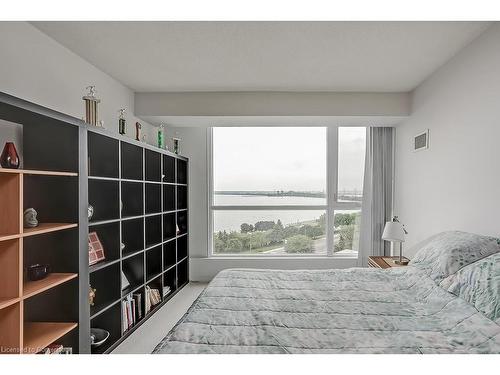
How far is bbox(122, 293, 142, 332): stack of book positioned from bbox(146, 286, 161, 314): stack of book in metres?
0.13

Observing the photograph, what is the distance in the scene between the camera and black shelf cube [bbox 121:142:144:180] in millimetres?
3182

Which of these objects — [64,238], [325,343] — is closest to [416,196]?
[325,343]

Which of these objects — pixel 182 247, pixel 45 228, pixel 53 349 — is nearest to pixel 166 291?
pixel 182 247

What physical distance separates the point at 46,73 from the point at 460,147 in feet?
11.2

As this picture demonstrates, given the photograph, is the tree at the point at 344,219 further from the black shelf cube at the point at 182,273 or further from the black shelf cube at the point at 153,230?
the black shelf cube at the point at 153,230

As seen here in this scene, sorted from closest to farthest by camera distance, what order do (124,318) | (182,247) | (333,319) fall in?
(333,319) → (124,318) → (182,247)

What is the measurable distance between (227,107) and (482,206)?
107 inches

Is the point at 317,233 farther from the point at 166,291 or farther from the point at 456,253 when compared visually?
the point at 456,253

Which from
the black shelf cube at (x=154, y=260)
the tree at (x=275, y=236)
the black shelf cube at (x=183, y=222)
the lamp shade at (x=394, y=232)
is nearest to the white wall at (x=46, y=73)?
the black shelf cube at (x=154, y=260)

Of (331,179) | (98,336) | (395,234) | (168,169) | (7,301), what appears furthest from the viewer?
(331,179)

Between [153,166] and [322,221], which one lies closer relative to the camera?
[153,166]

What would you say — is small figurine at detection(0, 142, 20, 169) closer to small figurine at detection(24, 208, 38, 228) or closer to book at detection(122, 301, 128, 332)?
small figurine at detection(24, 208, 38, 228)

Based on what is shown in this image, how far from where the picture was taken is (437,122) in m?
3.17

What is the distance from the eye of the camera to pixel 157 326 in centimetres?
311
